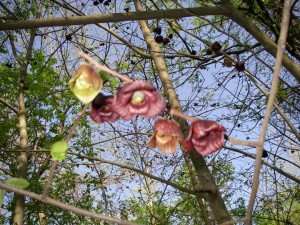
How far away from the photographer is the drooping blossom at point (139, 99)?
96cm

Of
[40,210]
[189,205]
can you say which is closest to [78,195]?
[40,210]

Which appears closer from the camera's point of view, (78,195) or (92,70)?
(92,70)

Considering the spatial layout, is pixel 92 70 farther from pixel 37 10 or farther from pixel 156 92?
pixel 37 10

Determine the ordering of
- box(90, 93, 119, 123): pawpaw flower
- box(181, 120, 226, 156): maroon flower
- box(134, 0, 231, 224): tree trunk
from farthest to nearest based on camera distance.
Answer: box(134, 0, 231, 224): tree trunk < box(90, 93, 119, 123): pawpaw flower < box(181, 120, 226, 156): maroon flower

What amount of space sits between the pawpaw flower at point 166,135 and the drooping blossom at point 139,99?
0.04 m

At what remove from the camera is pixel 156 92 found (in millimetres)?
971

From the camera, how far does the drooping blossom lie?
961 millimetres

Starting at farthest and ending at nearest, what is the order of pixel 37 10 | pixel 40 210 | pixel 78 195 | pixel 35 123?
pixel 78 195 < pixel 35 123 < pixel 40 210 < pixel 37 10

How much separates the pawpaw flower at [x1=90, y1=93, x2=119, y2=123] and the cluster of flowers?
0.15 ft

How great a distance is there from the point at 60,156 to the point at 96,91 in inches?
8.1

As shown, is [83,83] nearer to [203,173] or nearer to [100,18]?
[100,18]

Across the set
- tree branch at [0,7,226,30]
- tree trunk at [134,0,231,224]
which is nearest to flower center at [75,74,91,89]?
tree branch at [0,7,226,30]

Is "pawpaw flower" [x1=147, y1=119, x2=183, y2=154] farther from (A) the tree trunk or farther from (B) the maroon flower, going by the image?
(A) the tree trunk

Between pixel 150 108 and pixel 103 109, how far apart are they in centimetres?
17
